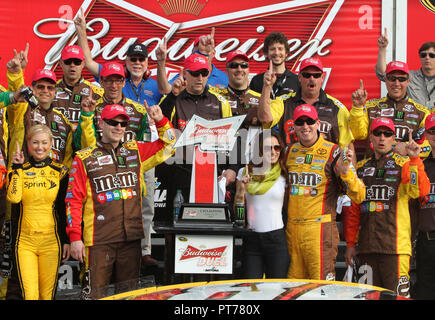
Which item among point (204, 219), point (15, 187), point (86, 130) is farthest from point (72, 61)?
point (204, 219)

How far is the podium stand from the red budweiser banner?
2.15 metres

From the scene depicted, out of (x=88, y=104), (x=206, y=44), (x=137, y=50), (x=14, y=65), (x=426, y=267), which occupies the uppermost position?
(x=206, y=44)

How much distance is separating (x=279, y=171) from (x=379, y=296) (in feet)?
6.96

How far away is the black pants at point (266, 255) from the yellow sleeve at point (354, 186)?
617 mm

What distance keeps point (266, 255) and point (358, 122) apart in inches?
58.6

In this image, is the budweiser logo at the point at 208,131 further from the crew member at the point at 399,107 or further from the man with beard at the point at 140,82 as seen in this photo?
the crew member at the point at 399,107

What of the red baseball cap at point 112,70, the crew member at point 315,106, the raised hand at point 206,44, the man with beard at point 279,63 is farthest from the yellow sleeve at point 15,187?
the man with beard at point 279,63

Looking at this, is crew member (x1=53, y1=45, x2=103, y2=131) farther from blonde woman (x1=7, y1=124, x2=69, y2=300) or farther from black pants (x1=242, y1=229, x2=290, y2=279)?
black pants (x1=242, y1=229, x2=290, y2=279)

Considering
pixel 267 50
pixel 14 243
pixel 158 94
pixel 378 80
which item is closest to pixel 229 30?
pixel 267 50

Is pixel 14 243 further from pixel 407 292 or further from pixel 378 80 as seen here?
pixel 378 80

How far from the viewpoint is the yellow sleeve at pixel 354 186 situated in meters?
4.38

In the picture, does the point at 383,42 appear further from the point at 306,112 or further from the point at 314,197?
the point at 314,197

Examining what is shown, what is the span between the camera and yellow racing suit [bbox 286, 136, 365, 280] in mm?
4473

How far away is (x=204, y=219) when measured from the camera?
4.06 meters
